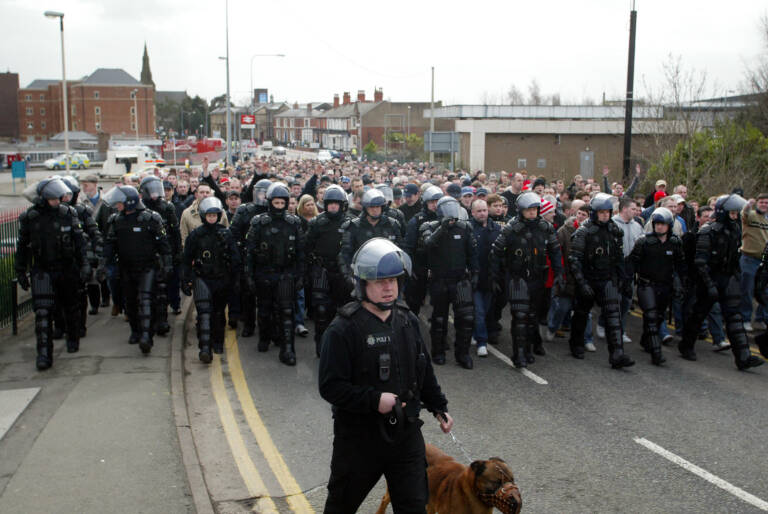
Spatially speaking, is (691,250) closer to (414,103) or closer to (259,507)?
(259,507)

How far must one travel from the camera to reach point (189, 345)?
10086mm

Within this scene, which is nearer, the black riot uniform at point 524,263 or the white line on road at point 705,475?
the white line on road at point 705,475

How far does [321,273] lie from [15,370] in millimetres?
3648

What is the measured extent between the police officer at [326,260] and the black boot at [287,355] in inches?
13.7

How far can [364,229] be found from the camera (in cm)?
910

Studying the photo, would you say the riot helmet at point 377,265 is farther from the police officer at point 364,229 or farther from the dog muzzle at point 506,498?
the police officer at point 364,229

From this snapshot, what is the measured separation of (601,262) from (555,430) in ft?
9.61

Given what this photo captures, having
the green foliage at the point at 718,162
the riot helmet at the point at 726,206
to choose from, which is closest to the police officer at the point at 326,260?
the riot helmet at the point at 726,206

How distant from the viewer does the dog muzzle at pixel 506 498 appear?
4.21 m

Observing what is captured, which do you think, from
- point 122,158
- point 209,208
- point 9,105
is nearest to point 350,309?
point 209,208

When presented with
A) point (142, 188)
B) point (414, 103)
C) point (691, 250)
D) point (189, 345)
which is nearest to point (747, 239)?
point (691, 250)

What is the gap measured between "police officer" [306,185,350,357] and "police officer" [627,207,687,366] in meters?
3.72

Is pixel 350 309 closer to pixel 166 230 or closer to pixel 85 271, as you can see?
pixel 85 271

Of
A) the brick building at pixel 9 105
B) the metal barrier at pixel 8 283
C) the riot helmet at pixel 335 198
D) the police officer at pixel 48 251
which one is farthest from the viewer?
the brick building at pixel 9 105
